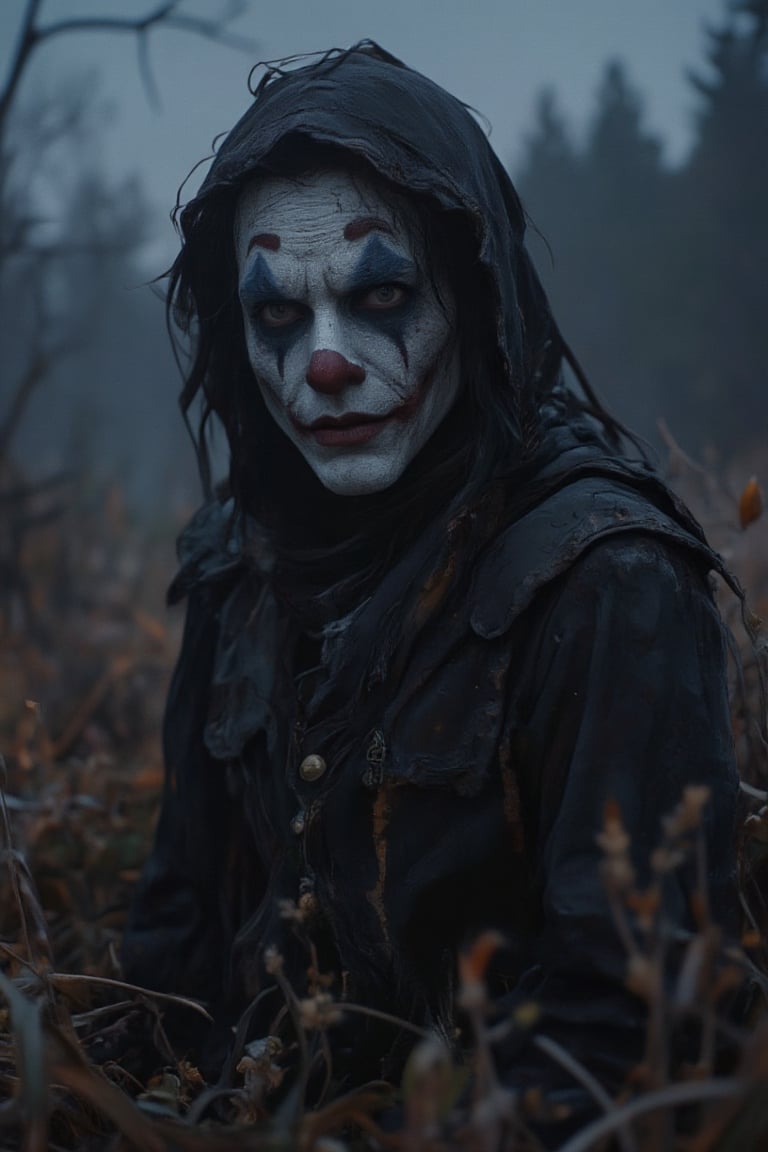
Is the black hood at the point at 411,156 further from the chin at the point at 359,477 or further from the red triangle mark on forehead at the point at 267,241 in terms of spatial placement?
the chin at the point at 359,477

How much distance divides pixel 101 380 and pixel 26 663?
125 ft

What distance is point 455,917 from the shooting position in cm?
174

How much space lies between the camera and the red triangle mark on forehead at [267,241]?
1.88m

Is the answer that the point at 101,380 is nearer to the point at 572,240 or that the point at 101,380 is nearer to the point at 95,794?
the point at 572,240

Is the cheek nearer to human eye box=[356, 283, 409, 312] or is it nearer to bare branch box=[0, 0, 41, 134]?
human eye box=[356, 283, 409, 312]

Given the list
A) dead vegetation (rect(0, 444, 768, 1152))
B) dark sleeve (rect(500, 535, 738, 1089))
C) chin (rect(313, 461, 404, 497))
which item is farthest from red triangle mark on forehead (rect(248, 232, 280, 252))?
dead vegetation (rect(0, 444, 768, 1152))

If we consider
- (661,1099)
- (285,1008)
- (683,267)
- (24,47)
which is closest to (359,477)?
(285,1008)

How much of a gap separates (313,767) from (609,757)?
530mm

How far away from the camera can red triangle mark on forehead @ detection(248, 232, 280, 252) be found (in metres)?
1.88

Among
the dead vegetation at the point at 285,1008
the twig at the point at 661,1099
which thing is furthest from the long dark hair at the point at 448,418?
the twig at the point at 661,1099

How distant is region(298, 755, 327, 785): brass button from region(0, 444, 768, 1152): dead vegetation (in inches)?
10.5

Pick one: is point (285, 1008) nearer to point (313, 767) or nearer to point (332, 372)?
point (313, 767)

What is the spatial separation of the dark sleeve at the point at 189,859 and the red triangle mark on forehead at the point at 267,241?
2.68ft

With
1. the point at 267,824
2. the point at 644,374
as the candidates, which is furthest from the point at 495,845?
the point at 644,374
